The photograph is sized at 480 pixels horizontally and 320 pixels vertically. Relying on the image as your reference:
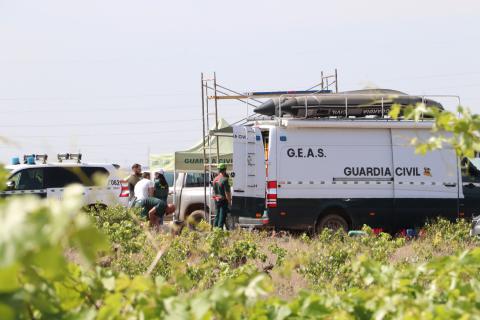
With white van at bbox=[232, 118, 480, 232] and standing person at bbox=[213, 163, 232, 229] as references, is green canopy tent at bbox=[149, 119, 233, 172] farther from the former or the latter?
white van at bbox=[232, 118, 480, 232]

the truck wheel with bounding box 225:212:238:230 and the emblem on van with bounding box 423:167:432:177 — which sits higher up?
the emblem on van with bounding box 423:167:432:177

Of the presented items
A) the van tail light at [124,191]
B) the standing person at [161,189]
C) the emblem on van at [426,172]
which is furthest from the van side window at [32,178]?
the emblem on van at [426,172]

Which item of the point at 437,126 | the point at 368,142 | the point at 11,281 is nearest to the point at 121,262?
the point at 437,126

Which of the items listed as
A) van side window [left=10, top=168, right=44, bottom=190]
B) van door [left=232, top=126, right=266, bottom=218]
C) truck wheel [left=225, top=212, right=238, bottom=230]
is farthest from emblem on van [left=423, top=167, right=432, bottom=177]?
van side window [left=10, top=168, right=44, bottom=190]

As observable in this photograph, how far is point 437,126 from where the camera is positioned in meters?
3.31

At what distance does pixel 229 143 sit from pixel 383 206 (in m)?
6.37

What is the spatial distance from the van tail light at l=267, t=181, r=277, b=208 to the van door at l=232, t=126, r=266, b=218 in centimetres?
27

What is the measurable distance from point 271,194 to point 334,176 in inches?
54.8

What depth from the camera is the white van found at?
678 inches

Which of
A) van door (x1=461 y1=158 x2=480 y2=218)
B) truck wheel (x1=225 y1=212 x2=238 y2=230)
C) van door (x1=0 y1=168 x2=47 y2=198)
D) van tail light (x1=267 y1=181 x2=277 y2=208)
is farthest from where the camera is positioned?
van door (x1=0 y1=168 x2=47 y2=198)

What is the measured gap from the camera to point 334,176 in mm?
17484

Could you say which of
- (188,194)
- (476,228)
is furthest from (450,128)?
(188,194)

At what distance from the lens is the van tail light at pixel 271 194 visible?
56.0ft

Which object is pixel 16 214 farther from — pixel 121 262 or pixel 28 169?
pixel 28 169
